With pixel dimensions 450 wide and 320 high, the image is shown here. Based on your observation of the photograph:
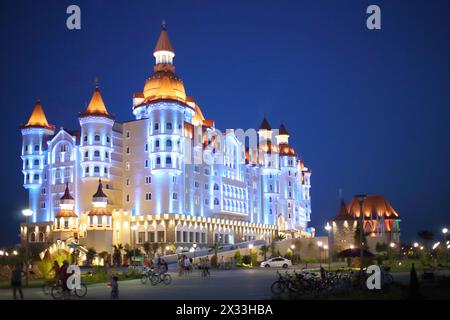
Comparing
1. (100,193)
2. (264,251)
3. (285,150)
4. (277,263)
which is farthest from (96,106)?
(285,150)

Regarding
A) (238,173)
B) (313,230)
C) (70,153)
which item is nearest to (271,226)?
(238,173)

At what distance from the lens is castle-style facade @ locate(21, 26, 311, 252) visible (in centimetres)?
8338

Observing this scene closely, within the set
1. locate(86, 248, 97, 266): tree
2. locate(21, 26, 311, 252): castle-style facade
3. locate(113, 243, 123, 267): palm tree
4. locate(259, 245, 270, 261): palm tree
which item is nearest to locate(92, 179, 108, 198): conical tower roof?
locate(21, 26, 311, 252): castle-style facade

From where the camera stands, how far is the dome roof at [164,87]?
281 ft

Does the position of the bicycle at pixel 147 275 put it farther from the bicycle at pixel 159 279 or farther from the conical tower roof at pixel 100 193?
the conical tower roof at pixel 100 193

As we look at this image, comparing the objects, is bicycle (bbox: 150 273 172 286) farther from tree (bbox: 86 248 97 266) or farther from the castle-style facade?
the castle-style facade

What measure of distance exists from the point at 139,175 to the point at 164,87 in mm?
13229

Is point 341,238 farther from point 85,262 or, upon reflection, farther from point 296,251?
point 85,262

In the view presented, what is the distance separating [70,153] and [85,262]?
1916 centimetres

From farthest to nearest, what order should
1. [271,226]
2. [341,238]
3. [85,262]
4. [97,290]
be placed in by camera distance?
[271,226] < [341,238] < [85,262] < [97,290]

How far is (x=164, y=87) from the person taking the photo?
86.0 meters

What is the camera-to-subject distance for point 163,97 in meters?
84.4

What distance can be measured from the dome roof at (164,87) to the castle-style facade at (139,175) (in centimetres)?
16

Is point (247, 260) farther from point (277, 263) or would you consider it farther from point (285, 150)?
point (285, 150)
